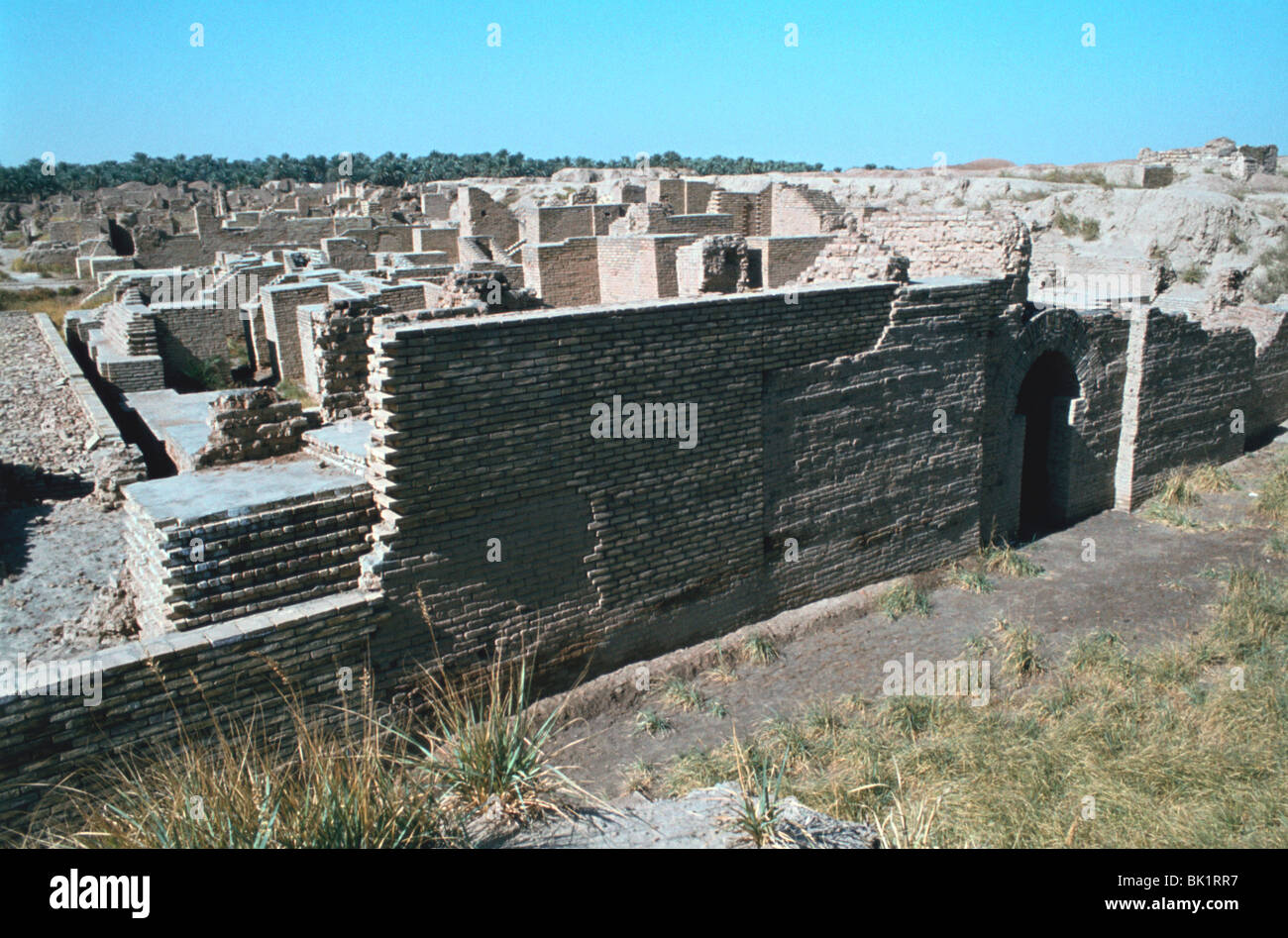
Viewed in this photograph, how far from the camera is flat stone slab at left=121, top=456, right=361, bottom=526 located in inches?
216

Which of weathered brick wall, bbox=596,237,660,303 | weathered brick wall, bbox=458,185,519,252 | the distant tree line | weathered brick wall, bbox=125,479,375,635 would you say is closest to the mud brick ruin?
weathered brick wall, bbox=125,479,375,635

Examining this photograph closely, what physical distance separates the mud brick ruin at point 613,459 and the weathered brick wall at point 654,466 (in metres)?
0.02

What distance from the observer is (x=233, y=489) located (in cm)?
594

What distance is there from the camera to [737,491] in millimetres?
7367

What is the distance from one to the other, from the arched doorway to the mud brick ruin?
40 millimetres

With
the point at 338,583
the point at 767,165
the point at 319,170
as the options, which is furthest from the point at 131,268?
the point at 319,170

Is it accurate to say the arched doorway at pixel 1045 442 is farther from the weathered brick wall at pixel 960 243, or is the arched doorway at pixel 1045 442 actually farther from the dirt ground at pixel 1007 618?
the weathered brick wall at pixel 960 243

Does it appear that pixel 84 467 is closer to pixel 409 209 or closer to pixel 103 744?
pixel 103 744

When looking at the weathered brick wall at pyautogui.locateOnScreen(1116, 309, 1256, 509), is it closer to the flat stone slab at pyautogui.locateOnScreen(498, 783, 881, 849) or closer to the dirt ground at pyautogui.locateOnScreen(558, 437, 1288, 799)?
the dirt ground at pyautogui.locateOnScreen(558, 437, 1288, 799)

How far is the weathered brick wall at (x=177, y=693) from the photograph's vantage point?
4496 mm

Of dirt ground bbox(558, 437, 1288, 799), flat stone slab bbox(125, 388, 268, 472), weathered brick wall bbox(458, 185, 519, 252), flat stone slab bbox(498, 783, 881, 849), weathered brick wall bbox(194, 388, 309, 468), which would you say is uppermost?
weathered brick wall bbox(458, 185, 519, 252)

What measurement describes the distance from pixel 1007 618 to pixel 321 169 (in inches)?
4216

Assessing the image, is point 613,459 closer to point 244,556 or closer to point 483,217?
point 244,556

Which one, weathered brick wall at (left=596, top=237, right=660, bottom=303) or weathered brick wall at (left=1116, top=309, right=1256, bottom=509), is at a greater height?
weathered brick wall at (left=596, top=237, right=660, bottom=303)
